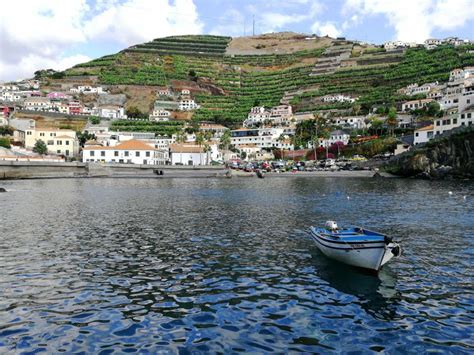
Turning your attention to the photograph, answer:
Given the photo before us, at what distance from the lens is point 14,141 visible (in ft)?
468

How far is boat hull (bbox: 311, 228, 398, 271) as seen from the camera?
20.0 m

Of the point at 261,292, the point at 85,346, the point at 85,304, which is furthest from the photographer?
the point at 261,292

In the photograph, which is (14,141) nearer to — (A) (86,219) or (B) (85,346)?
(A) (86,219)

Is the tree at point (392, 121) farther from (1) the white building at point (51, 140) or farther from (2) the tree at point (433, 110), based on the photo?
(1) the white building at point (51, 140)

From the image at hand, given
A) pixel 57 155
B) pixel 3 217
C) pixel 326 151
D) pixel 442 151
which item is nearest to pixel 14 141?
pixel 57 155

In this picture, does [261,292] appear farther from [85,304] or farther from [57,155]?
[57,155]

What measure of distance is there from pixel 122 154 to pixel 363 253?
123m

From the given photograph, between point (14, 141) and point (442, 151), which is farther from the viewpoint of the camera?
point (14, 141)

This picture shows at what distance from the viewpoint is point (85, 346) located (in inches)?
495

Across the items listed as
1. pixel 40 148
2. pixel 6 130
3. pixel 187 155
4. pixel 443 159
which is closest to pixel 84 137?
pixel 40 148

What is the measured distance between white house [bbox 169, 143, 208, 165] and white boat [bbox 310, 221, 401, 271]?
410ft

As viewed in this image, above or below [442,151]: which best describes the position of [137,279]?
below

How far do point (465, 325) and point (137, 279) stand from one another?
44.1 feet

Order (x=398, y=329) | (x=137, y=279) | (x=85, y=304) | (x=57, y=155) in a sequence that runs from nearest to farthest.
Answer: (x=398, y=329) → (x=85, y=304) → (x=137, y=279) → (x=57, y=155)
